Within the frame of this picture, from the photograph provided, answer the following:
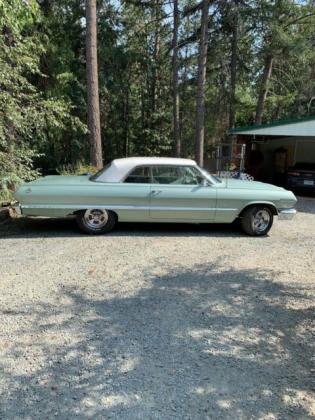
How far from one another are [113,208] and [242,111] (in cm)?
1972

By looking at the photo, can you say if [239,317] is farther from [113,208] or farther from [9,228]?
[9,228]

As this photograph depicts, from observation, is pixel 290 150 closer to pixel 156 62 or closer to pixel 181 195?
pixel 156 62

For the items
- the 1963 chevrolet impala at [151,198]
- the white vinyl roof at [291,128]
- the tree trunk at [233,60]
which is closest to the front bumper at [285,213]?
the 1963 chevrolet impala at [151,198]

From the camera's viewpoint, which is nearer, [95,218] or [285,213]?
[95,218]

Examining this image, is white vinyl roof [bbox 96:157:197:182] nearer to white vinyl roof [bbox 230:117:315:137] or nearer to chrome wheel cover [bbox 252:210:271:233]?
chrome wheel cover [bbox 252:210:271:233]

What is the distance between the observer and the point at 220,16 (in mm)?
21062

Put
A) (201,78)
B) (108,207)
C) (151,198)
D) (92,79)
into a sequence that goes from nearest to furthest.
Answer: (108,207), (151,198), (92,79), (201,78)

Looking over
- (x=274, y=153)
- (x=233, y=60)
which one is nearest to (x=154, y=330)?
(x=274, y=153)

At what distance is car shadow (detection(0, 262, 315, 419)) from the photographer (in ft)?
9.16

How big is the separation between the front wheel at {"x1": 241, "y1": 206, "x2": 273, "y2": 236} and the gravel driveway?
88 cm

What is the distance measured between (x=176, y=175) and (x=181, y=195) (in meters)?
0.42

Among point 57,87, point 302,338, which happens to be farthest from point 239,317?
point 57,87

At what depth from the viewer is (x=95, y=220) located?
23.6ft

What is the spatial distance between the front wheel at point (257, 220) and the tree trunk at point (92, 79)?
6397 mm
